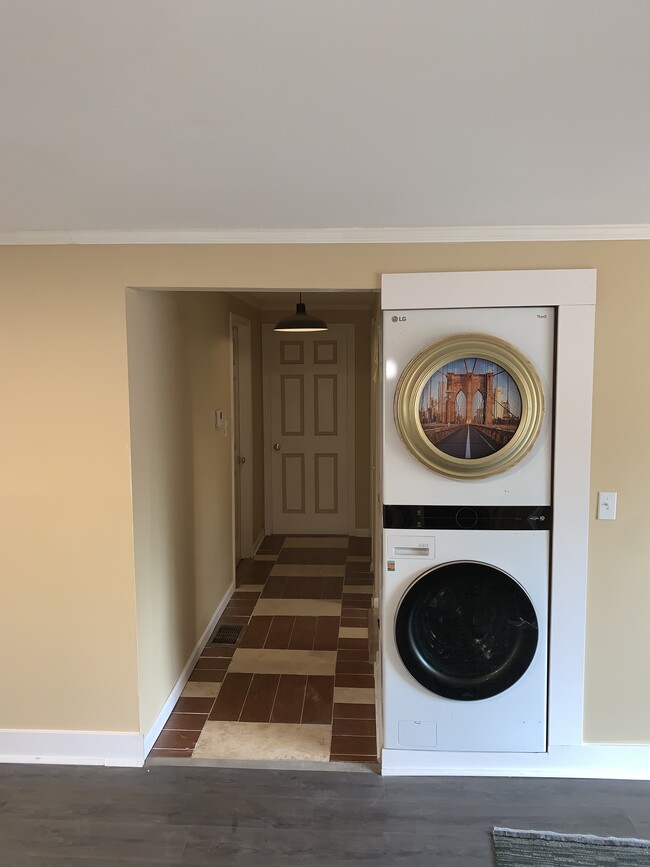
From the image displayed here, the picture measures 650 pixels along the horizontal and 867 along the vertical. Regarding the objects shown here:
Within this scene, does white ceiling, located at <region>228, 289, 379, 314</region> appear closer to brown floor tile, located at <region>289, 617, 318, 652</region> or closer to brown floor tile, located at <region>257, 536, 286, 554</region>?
brown floor tile, located at <region>257, 536, 286, 554</region>

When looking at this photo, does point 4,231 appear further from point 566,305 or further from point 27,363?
point 566,305

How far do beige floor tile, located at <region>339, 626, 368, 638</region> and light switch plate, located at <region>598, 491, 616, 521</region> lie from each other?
1927 mm

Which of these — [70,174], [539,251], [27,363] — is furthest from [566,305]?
[27,363]

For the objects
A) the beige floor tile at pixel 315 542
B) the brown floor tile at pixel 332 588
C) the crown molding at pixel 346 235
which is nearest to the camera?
the crown molding at pixel 346 235

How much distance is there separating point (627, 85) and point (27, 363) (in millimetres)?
2319

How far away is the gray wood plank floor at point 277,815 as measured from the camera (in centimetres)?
223

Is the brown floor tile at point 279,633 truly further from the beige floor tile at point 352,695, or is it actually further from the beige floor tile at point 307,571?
the beige floor tile at point 307,571

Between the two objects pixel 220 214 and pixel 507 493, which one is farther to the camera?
pixel 507 493

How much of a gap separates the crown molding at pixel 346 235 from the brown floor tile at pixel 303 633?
2.47m

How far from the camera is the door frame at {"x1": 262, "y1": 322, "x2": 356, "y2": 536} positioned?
6.04 meters

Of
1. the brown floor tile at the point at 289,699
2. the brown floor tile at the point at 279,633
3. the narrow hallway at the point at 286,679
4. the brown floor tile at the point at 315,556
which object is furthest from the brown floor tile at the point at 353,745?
the brown floor tile at the point at 315,556

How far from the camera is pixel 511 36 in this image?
1.04 metres

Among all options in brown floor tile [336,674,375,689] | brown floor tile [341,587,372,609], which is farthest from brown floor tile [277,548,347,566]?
brown floor tile [336,674,375,689]

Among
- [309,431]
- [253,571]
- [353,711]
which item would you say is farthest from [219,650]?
[309,431]
